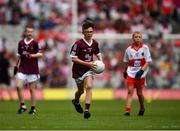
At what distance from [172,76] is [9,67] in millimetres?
8036

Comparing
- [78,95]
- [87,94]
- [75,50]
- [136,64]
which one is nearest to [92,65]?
[75,50]

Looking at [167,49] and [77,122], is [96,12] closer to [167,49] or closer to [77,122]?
[167,49]

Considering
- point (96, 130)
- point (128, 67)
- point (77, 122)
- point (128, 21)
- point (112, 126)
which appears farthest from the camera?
point (128, 21)

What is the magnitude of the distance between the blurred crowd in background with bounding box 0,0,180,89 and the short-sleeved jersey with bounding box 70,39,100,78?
698 inches

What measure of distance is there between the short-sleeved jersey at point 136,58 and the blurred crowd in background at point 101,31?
53.4 ft

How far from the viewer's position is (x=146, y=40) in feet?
129

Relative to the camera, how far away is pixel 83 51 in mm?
20531

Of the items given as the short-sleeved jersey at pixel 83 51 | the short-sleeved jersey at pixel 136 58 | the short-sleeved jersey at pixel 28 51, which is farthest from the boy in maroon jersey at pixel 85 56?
the short-sleeved jersey at pixel 28 51

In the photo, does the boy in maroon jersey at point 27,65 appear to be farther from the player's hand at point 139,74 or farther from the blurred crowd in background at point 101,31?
the blurred crowd in background at point 101,31

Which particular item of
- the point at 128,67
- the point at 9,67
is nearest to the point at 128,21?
the point at 9,67

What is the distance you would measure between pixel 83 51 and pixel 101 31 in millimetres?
20655

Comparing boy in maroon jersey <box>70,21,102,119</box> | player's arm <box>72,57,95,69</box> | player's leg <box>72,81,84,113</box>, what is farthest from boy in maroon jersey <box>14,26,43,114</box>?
player's arm <box>72,57,95,69</box>

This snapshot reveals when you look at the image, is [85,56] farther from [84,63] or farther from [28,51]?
[28,51]

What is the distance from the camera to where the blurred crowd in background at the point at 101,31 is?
3928 cm
